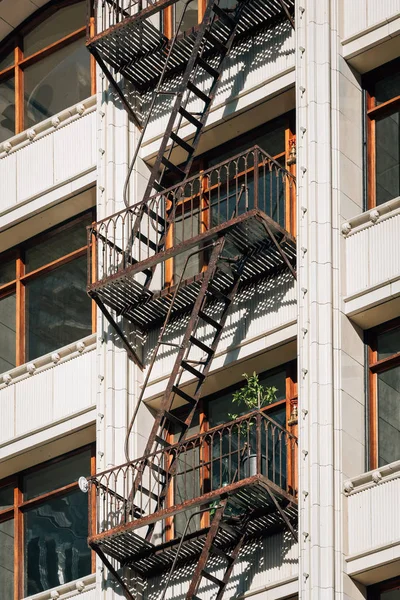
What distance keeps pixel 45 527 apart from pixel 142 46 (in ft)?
25.8

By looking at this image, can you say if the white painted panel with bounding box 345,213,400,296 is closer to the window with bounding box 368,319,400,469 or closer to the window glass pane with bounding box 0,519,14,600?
the window with bounding box 368,319,400,469

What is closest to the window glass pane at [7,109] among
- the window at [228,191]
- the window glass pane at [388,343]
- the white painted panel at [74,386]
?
the window at [228,191]

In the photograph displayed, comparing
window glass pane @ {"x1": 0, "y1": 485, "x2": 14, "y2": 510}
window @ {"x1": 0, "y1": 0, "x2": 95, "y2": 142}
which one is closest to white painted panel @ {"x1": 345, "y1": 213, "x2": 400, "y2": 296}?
window glass pane @ {"x1": 0, "y1": 485, "x2": 14, "y2": 510}

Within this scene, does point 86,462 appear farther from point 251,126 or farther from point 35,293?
point 251,126

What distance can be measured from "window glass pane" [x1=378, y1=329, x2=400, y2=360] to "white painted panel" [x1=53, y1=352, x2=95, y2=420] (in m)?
5.33

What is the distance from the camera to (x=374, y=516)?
29047mm

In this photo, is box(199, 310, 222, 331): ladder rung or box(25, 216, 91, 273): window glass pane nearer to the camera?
box(199, 310, 222, 331): ladder rung

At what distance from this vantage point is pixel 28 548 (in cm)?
3478

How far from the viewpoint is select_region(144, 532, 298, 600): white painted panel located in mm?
29856

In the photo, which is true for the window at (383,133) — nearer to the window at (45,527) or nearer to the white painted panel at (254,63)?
the white painted panel at (254,63)

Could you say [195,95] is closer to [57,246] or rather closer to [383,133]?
[383,133]

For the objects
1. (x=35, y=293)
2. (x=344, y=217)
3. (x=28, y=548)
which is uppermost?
(x=35, y=293)

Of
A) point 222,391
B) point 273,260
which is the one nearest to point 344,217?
point 273,260

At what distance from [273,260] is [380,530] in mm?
4707
